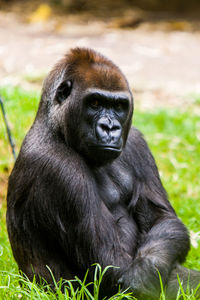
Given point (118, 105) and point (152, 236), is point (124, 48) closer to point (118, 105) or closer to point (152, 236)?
point (118, 105)

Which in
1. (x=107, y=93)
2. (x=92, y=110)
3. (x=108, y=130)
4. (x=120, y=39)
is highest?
(x=120, y=39)

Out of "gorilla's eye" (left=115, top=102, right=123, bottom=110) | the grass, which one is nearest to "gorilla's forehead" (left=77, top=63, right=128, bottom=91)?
"gorilla's eye" (left=115, top=102, right=123, bottom=110)

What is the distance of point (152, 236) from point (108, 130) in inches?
40.2

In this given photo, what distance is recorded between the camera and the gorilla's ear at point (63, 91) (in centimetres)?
446

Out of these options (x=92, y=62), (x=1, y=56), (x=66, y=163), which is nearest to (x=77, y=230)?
(x=66, y=163)

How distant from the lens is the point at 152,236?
15.1ft

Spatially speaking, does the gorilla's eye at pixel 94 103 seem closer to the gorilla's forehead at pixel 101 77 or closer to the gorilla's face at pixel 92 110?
the gorilla's face at pixel 92 110

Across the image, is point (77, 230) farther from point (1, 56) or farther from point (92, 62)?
point (1, 56)

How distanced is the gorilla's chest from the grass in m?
0.84

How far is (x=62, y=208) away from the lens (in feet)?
13.9

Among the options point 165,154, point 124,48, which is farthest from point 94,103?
point 124,48

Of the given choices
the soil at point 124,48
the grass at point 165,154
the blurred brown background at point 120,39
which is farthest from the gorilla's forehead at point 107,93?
the blurred brown background at point 120,39

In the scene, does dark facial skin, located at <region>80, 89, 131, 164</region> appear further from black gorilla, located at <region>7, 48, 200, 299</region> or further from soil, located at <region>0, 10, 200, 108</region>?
soil, located at <region>0, 10, 200, 108</region>

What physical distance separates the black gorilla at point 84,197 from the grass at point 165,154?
0.25m
